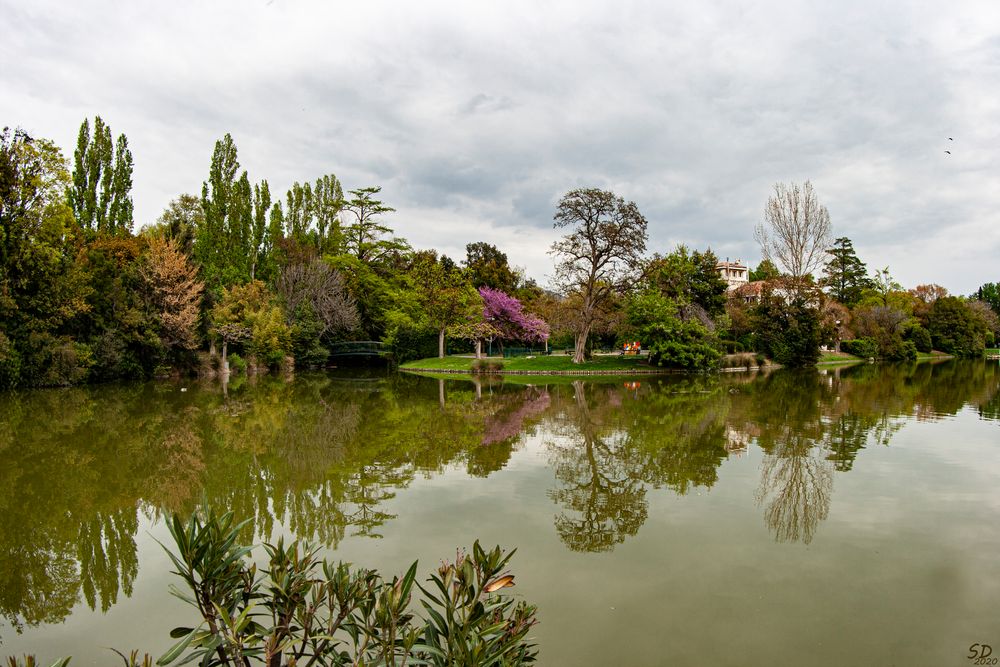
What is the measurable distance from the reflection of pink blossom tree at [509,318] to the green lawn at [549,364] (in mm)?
3851

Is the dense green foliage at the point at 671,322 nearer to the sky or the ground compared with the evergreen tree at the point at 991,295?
nearer to the ground

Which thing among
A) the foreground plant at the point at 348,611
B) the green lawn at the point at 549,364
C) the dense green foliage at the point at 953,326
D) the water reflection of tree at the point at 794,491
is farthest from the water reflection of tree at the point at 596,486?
the dense green foliage at the point at 953,326

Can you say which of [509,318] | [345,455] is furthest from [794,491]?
[509,318]

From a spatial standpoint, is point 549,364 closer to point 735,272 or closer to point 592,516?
point 592,516

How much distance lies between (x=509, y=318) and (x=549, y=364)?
7.06 m

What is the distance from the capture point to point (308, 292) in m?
38.0

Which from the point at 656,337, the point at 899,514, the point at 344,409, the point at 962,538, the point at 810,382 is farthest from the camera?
the point at 656,337

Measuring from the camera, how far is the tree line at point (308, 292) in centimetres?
2212

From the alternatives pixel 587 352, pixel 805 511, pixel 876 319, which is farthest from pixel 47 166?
pixel 876 319

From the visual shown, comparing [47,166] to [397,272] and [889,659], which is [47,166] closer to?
[397,272]

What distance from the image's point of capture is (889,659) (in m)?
3.95

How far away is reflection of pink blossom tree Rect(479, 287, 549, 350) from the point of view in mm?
38750

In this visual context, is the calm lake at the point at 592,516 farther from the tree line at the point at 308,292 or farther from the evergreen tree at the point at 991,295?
the evergreen tree at the point at 991,295

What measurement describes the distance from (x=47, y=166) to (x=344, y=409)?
15425 mm
